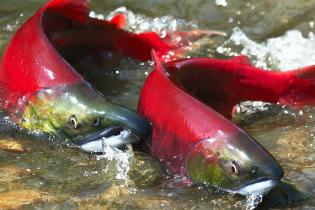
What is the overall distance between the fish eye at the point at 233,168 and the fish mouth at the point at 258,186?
7cm

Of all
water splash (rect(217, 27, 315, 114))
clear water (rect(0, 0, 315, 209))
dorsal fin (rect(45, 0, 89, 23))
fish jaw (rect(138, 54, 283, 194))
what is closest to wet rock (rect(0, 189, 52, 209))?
clear water (rect(0, 0, 315, 209))

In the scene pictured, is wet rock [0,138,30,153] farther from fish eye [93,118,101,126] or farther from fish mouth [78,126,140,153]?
fish eye [93,118,101,126]

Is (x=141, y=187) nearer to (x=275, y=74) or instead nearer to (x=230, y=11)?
(x=275, y=74)

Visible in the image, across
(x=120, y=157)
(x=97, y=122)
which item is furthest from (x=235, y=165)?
(x=97, y=122)

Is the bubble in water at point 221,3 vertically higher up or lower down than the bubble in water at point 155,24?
higher up

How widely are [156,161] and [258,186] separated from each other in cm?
72

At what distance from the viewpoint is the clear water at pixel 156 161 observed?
3238 millimetres

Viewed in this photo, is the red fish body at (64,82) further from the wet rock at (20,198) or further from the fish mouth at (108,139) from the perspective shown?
the wet rock at (20,198)

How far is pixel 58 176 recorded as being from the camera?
137 inches

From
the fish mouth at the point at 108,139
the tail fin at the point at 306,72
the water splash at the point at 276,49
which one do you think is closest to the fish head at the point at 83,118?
the fish mouth at the point at 108,139

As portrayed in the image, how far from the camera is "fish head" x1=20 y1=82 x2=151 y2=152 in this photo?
3527mm

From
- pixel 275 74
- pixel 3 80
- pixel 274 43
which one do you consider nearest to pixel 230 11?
pixel 274 43

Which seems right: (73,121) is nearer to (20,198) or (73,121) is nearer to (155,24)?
(20,198)

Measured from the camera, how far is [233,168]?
313 centimetres
